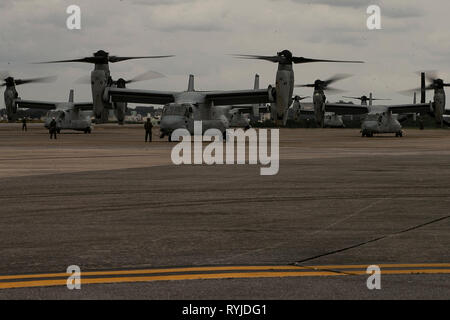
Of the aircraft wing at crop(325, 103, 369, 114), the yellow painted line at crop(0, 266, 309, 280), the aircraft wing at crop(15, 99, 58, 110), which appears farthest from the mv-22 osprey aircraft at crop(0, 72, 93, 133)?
the yellow painted line at crop(0, 266, 309, 280)

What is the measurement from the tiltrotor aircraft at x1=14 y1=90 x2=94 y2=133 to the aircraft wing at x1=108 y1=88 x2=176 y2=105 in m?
16.6

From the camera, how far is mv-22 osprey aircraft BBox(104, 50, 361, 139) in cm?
5472

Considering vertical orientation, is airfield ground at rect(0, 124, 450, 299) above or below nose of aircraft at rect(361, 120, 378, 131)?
below

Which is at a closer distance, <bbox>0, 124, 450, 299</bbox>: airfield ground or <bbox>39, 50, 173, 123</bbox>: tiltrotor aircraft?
<bbox>0, 124, 450, 299</bbox>: airfield ground

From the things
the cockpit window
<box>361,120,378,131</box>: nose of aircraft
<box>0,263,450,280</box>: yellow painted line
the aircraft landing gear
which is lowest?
<box>0,263,450,280</box>: yellow painted line

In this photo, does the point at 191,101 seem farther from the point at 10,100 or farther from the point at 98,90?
the point at 10,100

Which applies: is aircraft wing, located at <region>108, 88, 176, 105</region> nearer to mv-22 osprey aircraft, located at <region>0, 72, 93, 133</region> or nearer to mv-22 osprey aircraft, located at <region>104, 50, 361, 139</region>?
mv-22 osprey aircraft, located at <region>104, 50, 361, 139</region>

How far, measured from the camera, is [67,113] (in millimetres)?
78688

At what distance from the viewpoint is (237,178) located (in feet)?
71.4

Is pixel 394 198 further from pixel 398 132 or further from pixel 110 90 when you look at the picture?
pixel 398 132

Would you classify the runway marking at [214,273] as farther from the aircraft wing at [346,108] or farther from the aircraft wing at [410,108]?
the aircraft wing at [346,108]

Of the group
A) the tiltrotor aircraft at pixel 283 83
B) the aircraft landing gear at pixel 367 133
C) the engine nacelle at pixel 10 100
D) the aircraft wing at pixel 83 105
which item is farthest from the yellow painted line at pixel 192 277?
the aircraft wing at pixel 83 105
